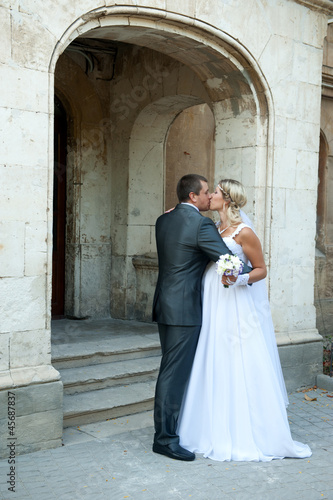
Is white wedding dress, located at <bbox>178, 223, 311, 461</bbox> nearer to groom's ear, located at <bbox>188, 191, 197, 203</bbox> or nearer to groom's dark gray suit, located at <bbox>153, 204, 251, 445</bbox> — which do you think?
groom's dark gray suit, located at <bbox>153, 204, 251, 445</bbox>

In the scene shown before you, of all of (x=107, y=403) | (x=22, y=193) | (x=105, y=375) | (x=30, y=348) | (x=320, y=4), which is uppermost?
(x=320, y=4)

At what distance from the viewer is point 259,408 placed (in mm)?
4688

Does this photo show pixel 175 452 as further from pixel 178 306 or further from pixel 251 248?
pixel 251 248

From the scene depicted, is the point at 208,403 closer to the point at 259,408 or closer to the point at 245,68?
the point at 259,408

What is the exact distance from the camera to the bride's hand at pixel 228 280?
4.39 m

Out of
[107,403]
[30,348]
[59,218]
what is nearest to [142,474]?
[107,403]

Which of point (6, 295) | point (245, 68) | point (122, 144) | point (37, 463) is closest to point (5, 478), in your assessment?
point (37, 463)

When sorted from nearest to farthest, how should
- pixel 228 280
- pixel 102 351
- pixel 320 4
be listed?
pixel 228 280 → pixel 102 351 → pixel 320 4

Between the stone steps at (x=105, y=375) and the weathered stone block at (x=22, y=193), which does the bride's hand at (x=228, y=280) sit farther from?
the stone steps at (x=105, y=375)

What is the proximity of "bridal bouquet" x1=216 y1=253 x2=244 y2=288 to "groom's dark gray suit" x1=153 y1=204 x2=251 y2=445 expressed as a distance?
0.23 metres

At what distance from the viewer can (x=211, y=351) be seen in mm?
4707

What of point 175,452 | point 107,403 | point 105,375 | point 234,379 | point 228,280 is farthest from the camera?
point 105,375

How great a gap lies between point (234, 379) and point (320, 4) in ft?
14.8

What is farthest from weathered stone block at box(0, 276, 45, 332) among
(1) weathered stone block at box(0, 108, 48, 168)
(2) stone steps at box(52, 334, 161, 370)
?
(2) stone steps at box(52, 334, 161, 370)
